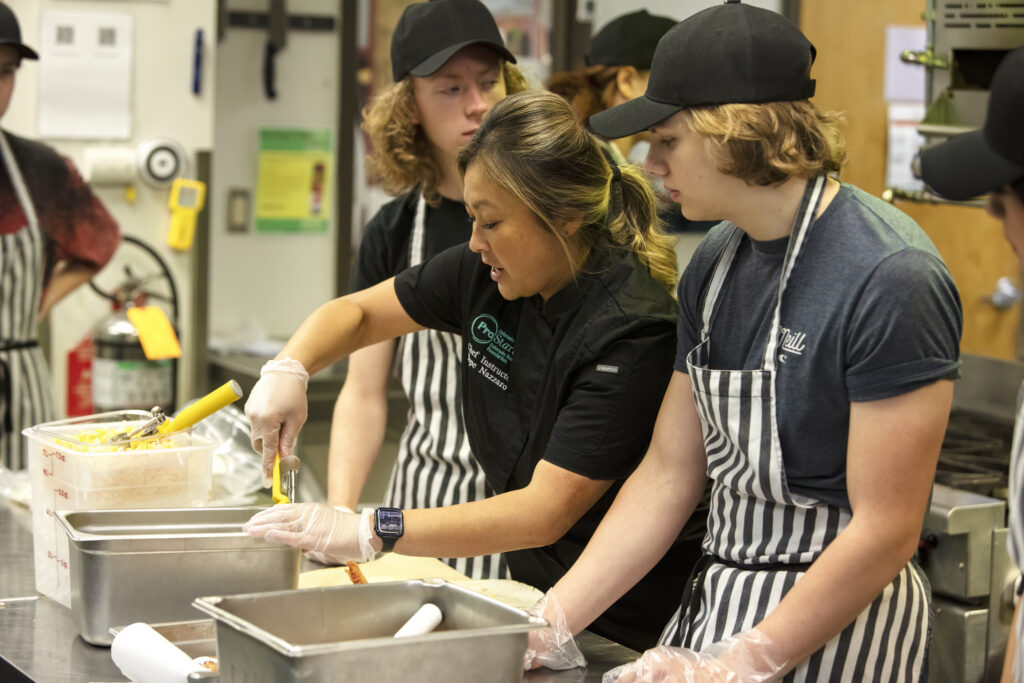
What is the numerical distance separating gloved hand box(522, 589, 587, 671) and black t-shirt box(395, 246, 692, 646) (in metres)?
0.21

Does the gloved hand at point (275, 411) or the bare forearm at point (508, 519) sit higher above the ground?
the gloved hand at point (275, 411)

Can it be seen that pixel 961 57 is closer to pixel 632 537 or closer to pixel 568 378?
pixel 568 378

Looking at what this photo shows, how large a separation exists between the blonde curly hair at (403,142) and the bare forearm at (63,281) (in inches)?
63.2

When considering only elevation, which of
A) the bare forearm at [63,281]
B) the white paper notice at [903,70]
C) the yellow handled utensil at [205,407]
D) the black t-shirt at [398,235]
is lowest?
the yellow handled utensil at [205,407]

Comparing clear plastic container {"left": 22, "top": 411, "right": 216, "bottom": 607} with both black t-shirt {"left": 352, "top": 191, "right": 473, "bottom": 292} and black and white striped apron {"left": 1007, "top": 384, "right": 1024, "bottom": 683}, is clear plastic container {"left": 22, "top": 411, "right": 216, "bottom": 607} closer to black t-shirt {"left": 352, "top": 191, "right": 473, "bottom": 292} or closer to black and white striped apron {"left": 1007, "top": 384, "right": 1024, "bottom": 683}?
black t-shirt {"left": 352, "top": 191, "right": 473, "bottom": 292}

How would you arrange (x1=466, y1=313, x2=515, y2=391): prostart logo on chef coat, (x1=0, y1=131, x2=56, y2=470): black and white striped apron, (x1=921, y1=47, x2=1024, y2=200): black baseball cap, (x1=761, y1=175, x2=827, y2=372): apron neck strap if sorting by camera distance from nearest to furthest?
1. (x1=921, y1=47, x2=1024, y2=200): black baseball cap
2. (x1=761, y1=175, x2=827, y2=372): apron neck strap
3. (x1=466, y1=313, x2=515, y2=391): prostart logo on chef coat
4. (x1=0, y1=131, x2=56, y2=470): black and white striped apron

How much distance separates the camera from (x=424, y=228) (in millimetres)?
2314

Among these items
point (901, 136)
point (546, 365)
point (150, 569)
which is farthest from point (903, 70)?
point (150, 569)

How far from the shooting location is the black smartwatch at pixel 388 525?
5.00 feet

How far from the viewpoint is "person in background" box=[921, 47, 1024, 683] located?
1.11m

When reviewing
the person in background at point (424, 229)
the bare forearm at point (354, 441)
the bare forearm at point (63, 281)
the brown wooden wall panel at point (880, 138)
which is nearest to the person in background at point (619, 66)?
the person in background at point (424, 229)

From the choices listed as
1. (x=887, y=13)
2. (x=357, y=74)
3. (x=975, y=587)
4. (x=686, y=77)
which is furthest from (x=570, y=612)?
(x=887, y=13)

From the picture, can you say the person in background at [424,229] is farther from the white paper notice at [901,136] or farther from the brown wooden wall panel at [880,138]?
the white paper notice at [901,136]

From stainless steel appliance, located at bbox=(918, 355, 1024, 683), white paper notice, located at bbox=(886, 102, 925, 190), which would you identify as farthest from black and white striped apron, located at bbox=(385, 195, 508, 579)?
white paper notice, located at bbox=(886, 102, 925, 190)
